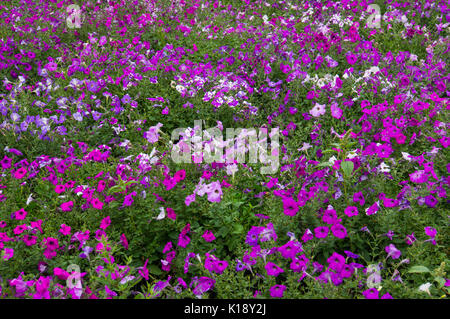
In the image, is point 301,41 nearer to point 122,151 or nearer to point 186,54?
point 186,54

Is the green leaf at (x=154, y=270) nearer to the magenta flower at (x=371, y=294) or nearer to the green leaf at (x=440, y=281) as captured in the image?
the magenta flower at (x=371, y=294)

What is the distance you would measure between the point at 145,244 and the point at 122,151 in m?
1.47

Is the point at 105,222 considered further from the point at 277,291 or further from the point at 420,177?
the point at 420,177

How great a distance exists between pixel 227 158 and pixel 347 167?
1.04 m

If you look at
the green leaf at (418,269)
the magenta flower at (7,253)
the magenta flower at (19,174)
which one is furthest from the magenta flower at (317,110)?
the magenta flower at (7,253)

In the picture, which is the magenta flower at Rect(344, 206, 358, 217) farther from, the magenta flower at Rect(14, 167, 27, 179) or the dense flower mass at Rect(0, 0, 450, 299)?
the magenta flower at Rect(14, 167, 27, 179)

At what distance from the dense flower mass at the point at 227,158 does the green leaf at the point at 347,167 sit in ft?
0.04

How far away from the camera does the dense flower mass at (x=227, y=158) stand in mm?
2775

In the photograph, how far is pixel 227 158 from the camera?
364cm

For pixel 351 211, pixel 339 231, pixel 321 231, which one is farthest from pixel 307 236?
pixel 351 211

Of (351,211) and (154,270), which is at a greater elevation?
(351,211)

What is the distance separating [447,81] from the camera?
16.3 ft

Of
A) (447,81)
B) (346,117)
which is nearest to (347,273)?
(346,117)

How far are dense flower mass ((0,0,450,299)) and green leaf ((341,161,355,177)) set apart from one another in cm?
1
